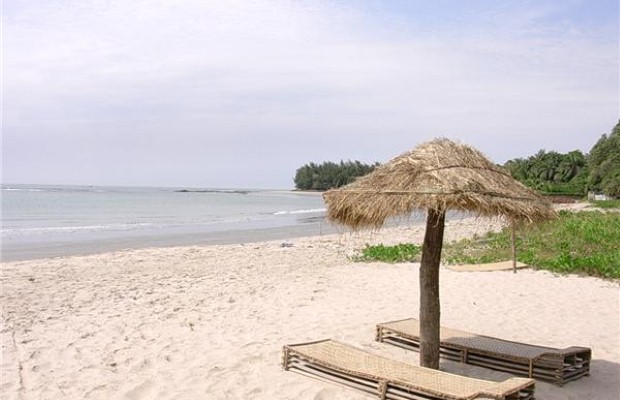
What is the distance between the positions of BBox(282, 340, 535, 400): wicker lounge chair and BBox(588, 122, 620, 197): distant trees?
137 feet

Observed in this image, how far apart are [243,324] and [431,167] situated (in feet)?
11.4

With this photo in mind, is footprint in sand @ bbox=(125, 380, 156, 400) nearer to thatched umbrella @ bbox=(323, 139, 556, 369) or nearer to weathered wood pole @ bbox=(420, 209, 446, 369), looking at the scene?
thatched umbrella @ bbox=(323, 139, 556, 369)

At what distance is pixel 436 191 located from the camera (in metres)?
4.67

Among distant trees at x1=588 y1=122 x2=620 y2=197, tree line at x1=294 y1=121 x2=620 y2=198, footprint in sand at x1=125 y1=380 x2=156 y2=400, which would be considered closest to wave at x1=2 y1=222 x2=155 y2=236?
tree line at x1=294 y1=121 x2=620 y2=198

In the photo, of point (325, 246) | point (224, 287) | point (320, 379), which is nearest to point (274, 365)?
point (320, 379)

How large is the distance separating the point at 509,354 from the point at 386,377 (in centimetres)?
142

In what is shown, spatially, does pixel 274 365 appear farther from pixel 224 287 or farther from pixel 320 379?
pixel 224 287

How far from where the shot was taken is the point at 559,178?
67.6 metres

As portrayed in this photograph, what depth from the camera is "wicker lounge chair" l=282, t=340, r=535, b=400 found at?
441 cm

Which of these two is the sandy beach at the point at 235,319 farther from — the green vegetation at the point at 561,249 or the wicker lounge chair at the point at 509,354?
the green vegetation at the point at 561,249

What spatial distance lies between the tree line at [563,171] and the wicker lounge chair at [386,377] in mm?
24948

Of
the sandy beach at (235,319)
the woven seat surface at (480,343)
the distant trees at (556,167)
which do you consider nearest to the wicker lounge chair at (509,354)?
the woven seat surface at (480,343)

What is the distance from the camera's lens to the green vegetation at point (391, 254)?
43.7 feet

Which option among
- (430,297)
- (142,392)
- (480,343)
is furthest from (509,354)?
(142,392)
